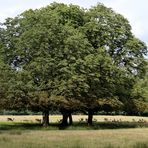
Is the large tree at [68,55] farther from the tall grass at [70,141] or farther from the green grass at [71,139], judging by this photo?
the tall grass at [70,141]

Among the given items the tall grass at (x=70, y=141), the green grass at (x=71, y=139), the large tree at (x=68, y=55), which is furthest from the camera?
the large tree at (x=68, y=55)

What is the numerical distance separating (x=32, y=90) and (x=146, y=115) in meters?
84.3

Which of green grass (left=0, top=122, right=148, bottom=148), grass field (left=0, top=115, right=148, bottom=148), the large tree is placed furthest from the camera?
the large tree

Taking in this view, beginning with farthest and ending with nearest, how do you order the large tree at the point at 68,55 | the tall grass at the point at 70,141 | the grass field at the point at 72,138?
the large tree at the point at 68,55
the grass field at the point at 72,138
the tall grass at the point at 70,141

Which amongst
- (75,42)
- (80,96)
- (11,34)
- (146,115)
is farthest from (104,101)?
(146,115)

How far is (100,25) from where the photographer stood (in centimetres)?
6500

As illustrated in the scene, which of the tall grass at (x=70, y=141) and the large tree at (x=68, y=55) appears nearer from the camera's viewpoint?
the tall grass at (x=70, y=141)

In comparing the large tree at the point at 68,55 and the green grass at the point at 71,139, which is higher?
the large tree at the point at 68,55

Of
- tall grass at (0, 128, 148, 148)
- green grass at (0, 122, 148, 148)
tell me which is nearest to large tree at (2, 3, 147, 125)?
green grass at (0, 122, 148, 148)

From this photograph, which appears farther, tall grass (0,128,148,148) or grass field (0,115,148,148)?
grass field (0,115,148,148)

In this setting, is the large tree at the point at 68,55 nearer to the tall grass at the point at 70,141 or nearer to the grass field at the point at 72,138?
the grass field at the point at 72,138

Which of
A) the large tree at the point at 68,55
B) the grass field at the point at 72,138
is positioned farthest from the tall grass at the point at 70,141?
the large tree at the point at 68,55

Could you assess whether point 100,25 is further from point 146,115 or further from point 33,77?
point 146,115

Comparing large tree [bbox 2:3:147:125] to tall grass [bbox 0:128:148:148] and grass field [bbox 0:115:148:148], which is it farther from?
tall grass [bbox 0:128:148:148]
